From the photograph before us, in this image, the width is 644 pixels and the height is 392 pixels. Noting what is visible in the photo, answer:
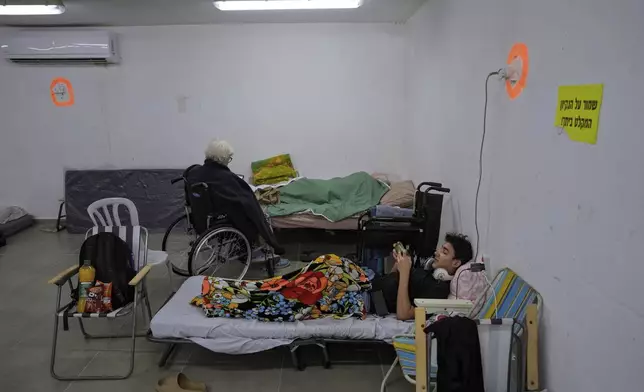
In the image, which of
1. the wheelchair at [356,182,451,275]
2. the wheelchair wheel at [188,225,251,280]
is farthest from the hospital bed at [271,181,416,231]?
the wheelchair at [356,182,451,275]

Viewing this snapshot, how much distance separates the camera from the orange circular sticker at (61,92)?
532 centimetres

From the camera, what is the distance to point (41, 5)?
405 centimetres

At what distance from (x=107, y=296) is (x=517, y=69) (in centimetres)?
251

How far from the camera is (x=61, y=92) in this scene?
17.5 feet

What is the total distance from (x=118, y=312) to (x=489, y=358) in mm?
1962

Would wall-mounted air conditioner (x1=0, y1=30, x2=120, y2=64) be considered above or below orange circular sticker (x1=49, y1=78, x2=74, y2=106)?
above

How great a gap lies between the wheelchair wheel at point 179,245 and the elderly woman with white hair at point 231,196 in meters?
0.49

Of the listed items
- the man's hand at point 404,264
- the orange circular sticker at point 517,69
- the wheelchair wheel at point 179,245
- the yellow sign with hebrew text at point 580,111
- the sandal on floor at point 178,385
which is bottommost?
the sandal on floor at point 178,385

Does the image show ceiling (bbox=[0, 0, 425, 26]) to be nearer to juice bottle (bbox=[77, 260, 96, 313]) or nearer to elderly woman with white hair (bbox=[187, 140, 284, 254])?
elderly woman with white hair (bbox=[187, 140, 284, 254])

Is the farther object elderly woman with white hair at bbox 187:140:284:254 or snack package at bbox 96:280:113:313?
elderly woman with white hair at bbox 187:140:284:254

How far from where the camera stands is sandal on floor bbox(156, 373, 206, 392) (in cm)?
238

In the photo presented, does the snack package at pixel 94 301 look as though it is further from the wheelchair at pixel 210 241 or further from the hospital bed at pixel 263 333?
the wheelchair at pixel 210 241

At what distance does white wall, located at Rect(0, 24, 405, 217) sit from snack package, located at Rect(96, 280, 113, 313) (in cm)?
296

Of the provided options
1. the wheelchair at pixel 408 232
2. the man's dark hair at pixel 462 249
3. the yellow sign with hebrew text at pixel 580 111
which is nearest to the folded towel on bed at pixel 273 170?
the wheelchair at pixel 408 232
